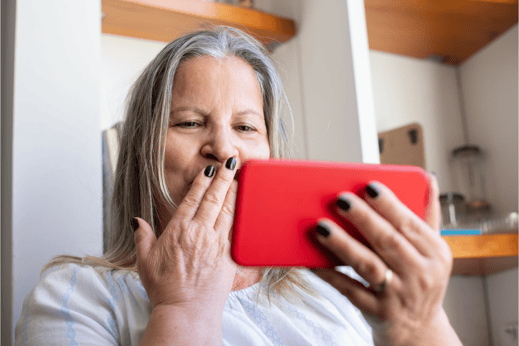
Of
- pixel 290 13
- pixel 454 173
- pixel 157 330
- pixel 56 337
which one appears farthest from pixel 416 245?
pixel 454 173

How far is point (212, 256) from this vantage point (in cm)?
57

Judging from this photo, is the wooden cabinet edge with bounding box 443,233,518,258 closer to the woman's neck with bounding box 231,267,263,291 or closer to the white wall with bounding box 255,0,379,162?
the white wall with bounding box 255,0,379,162

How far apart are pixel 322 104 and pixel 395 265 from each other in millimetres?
826

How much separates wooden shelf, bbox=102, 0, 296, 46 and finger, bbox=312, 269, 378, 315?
85 centimetres

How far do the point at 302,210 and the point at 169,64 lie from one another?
0.42 metres

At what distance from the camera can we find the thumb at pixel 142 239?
583 millimetres

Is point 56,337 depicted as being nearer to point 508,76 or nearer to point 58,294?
point 58,294

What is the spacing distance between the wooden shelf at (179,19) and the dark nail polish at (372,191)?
2.73 feet

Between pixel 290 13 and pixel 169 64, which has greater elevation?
pixel 290 13

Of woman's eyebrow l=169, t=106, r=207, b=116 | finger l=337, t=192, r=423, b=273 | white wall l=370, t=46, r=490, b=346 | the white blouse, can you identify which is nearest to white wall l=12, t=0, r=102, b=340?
the white blouse

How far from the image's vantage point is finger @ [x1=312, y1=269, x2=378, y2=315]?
0.49 m

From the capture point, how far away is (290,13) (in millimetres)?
1379

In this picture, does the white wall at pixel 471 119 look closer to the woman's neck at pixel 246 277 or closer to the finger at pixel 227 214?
the woman's neck at pixel 246 277

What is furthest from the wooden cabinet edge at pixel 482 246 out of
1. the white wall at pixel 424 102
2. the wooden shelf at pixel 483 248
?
the white wall at pixel 424 102
